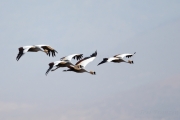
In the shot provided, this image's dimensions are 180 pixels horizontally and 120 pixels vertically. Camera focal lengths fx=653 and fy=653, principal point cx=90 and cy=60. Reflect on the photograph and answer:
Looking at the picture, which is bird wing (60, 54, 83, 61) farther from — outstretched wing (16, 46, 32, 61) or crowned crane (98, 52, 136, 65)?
outstretched wing (16, 46, 32, 61)

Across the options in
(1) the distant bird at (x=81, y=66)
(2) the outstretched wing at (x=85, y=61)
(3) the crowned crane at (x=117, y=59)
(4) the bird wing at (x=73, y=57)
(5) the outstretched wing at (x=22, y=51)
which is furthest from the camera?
(3) the crowned crane at (x=117, y=59)

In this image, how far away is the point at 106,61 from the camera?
227 ft

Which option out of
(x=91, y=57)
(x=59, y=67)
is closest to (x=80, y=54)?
(x=91, y=57)

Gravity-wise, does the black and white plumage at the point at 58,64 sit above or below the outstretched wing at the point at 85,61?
below

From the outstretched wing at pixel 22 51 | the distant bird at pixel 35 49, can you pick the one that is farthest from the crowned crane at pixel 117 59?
the outstretched wing at pixel 22 51

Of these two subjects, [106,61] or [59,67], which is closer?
[59,67]

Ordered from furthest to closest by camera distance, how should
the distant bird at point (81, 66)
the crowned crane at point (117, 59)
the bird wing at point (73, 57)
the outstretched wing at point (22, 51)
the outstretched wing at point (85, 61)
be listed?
the crowned crane at point (117, 59), the bird wing at point (73, 57), the outstretched wing at point (85, 61), the distant bird at point (81, 66), the outstretched wing at point (22, 51)

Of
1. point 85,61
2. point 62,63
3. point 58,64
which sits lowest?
point 58,64

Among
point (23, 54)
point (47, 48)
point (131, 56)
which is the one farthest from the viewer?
point (131, 56)

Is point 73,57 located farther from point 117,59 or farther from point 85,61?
point 117,59

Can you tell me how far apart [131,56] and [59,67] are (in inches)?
502

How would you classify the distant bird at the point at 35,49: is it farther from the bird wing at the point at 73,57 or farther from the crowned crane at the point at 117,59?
the crowned crane at the point at 117,59

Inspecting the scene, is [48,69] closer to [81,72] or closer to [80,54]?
[81,72]

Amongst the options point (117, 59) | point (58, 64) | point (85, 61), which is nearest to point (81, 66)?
point (85, 61)
